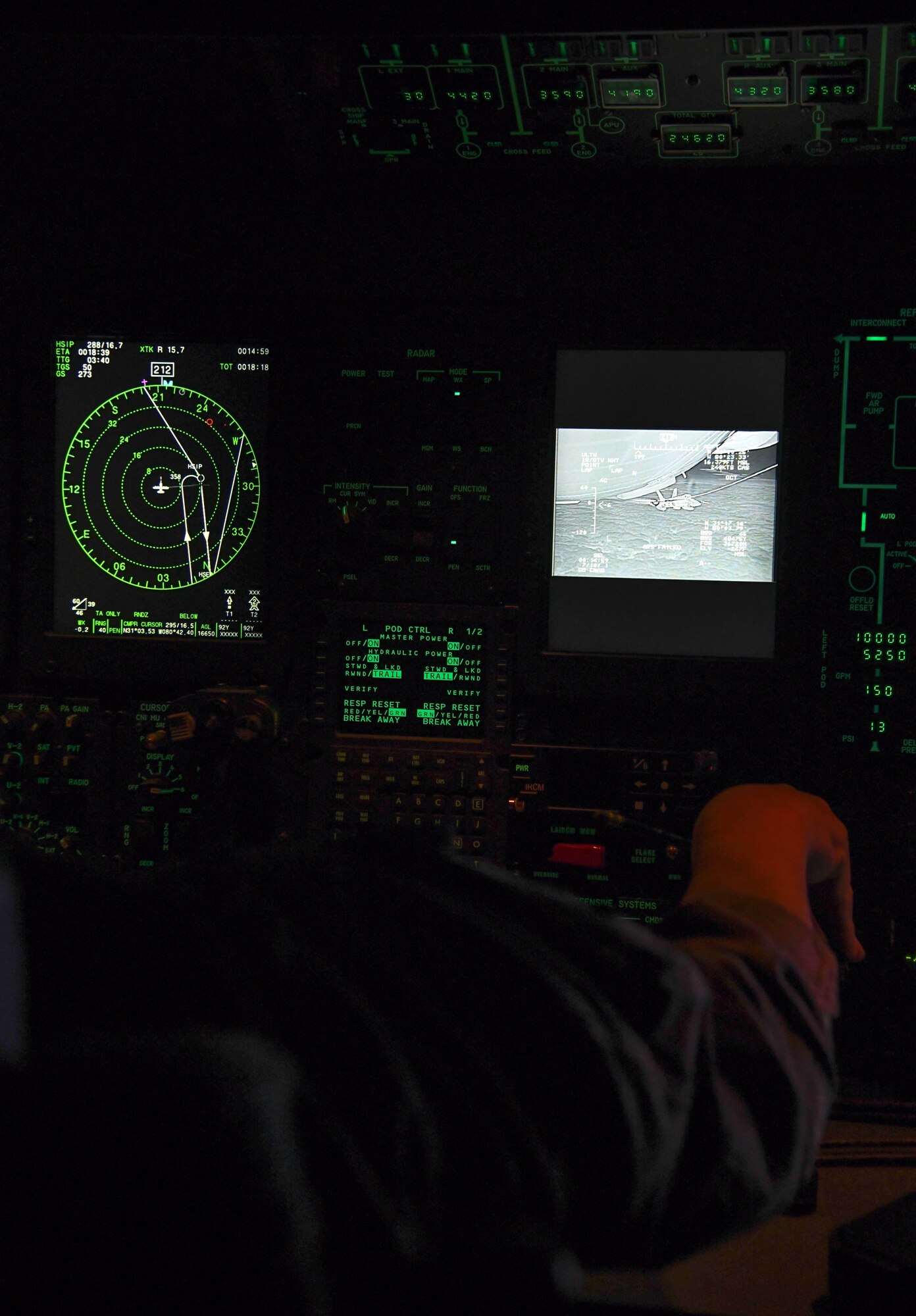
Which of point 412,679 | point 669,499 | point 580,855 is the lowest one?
point 580,855

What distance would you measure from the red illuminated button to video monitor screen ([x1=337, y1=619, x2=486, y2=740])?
212mm

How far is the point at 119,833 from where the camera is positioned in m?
1.56

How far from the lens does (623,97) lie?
4.30 ft

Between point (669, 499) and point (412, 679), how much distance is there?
1.52ft

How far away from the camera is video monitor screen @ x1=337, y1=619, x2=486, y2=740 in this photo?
1481 millimetres

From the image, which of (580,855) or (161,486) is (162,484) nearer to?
(161,486)

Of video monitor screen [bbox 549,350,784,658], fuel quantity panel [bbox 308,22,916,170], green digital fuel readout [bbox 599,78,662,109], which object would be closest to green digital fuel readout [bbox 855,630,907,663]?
video monitor screen [bbox 549,350,784,658]

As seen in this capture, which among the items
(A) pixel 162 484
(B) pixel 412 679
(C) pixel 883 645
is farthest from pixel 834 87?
(A) pixel 162 484

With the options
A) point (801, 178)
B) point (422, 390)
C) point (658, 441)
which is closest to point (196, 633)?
point (422, 390)

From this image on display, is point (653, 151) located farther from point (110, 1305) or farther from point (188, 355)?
point (110, 1305)

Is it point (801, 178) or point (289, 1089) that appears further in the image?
point (801, 178)

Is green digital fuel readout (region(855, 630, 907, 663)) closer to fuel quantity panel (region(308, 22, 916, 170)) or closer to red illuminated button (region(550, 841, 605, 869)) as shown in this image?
red illuminated button (region(550, 841, 605, 869))

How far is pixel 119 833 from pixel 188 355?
0.75 meters

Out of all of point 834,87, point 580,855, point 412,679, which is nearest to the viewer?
point 834,87
